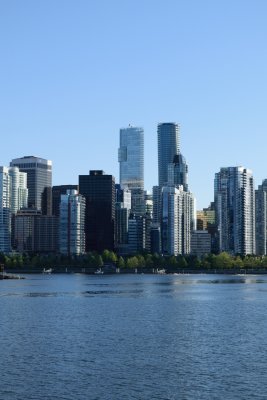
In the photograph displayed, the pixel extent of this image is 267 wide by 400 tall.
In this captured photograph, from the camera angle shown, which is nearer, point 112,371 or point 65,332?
point 112,371

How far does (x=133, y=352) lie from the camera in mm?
93438

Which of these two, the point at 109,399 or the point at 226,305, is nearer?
the point at 109,399

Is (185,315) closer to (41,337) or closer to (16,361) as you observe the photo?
(41,337)

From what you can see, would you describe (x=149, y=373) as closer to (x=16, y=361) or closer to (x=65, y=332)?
(x=16, y=361)

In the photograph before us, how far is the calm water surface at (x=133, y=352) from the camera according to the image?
73.4 meters

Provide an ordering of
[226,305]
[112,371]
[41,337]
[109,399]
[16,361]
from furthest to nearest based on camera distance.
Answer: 1. [226,305]
2. [41,337]
3. [16,361]
4. [112,371]
5. [109,399]

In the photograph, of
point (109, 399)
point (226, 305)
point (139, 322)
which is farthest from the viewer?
point (226, 305)

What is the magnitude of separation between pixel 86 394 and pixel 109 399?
9.46ft

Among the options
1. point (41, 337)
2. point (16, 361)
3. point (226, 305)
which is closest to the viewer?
point (16, 361)

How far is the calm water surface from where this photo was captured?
73438mm

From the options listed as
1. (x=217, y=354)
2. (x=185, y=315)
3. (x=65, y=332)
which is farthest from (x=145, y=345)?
(x=185, y=315)

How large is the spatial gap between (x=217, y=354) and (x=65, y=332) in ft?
94.2

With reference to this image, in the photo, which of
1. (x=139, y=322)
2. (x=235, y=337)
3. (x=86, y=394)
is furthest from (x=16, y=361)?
(x=139, y=322)

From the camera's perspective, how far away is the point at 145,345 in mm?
99312
